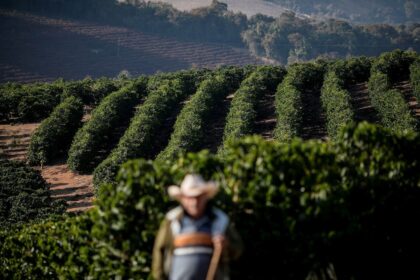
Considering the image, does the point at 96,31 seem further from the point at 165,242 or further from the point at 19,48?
the point at 165,242

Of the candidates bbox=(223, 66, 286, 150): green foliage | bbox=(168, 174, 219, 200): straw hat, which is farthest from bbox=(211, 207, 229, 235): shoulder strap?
bbox=(223, 66, 286, 150): green foliage

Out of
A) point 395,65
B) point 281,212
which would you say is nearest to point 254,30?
point 395,65

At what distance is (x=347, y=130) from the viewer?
23.7 ft

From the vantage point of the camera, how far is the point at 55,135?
30.9 m

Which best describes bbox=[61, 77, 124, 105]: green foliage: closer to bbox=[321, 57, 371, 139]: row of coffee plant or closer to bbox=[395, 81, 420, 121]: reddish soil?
bbox=[321, 57, 371, 139]: row of coffee plant

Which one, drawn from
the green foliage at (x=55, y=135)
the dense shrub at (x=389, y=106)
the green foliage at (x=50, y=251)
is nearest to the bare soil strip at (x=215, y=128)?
the green foliage at (x=55, y=135)

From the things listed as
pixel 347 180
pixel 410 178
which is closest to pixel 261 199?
pixel 347 180

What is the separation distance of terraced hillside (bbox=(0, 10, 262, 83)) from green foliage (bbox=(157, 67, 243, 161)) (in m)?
59.9

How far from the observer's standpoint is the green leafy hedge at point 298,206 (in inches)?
246

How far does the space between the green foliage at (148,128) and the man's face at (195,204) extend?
760 inches

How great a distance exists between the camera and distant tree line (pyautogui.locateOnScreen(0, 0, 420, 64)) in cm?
12075

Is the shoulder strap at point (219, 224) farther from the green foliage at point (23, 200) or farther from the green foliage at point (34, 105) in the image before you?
the green foliage at point (34, 105)

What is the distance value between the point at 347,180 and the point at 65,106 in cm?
3096

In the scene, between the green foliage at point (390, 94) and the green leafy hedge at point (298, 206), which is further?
the green foliage at point (390, 94)
